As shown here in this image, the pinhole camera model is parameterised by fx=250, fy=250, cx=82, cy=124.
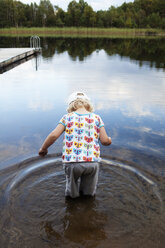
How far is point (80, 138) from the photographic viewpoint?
3076mm

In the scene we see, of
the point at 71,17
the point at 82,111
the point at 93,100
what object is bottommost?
the point at 93,100

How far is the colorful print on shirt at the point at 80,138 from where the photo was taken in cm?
304

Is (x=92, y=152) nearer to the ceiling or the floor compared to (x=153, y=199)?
nearer to the ceiling

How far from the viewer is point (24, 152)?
5094 millimetres

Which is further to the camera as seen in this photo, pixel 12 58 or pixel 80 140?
pixel 12 58

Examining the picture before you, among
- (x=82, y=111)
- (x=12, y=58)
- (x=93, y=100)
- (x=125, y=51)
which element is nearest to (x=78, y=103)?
(x=82, y=111)

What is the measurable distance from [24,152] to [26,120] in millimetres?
2132

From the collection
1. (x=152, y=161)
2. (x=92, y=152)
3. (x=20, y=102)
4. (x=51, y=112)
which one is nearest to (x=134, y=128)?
(x=152, y=161)

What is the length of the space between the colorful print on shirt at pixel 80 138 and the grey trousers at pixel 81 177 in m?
0.08

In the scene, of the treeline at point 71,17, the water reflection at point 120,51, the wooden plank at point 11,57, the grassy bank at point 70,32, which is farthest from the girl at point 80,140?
the treeline at point 71,17

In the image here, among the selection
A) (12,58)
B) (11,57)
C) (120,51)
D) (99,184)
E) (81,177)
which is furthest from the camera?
(120,51)

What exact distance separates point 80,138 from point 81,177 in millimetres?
586

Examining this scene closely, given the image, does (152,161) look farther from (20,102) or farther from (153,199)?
(20,102)

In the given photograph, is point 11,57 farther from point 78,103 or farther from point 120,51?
point 78,103
